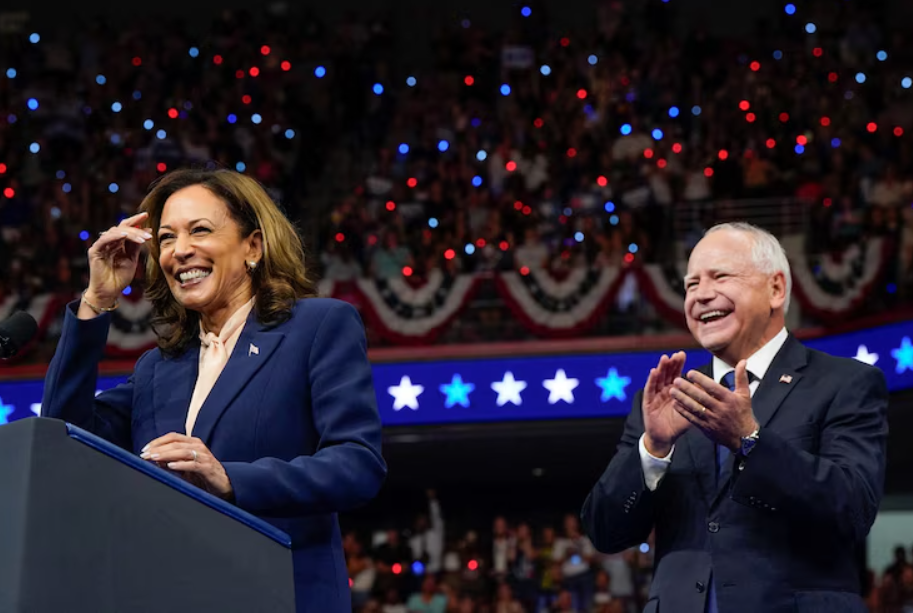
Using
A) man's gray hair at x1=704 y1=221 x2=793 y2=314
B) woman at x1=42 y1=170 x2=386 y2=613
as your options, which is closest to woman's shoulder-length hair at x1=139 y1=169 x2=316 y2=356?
woman at x1=42 y1=170 x2=386 y2=613

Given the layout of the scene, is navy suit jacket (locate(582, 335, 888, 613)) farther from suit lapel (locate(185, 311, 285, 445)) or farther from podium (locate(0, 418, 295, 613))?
podium (locate(0, 418, 295, 613))

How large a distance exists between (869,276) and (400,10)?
25.2 feet

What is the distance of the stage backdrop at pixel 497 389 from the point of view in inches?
430

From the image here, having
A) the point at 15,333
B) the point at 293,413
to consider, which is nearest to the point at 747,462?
the point at 293,413

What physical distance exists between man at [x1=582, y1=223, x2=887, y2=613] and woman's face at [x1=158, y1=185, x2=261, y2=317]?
0.77m

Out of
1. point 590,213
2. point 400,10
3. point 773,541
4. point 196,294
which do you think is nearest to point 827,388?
point 773,541

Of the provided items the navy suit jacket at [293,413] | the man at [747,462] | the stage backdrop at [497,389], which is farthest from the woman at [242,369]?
the stage backdrop at [497,389]

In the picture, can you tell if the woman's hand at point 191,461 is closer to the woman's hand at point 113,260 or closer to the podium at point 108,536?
the podium at point 108,536

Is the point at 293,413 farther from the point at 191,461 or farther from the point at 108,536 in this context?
the point at 108,536

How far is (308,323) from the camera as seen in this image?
2.43m

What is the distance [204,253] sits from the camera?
96.6 inches

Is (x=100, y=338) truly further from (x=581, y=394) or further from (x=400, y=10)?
(x=400, y=10)

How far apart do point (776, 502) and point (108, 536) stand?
137 centimetres

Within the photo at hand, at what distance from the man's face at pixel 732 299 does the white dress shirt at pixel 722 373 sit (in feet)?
0.04
